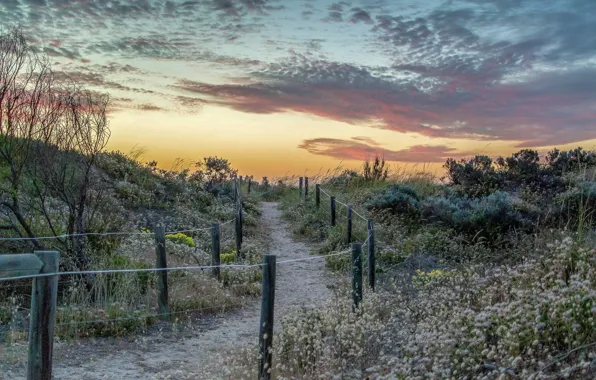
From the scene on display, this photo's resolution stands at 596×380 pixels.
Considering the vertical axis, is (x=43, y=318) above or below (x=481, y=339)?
below

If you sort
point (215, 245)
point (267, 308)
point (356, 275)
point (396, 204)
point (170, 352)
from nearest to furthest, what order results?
point (267, 308) < point (170, 352) < point (356, 275) < point (215, 245) < point (396, 204)

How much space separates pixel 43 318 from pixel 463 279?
594cm

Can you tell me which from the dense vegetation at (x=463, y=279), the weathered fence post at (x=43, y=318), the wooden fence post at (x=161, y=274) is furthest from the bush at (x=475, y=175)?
the weathered fence post at (x=43, y=318)

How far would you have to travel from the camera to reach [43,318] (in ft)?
18.5

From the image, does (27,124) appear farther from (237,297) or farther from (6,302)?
(237,297)

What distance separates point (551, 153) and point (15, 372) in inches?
768

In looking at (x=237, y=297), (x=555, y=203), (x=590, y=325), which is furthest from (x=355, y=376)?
(x=555, y=203)

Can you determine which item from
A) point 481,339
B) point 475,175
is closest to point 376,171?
point 475,175

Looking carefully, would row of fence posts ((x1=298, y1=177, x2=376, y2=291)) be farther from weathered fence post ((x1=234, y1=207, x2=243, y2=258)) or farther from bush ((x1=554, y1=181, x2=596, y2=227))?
bush ((x1=554, y1=181, x2=596, y2=227))

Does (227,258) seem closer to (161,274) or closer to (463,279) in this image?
(161,274)

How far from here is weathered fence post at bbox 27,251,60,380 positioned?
18.1 ft

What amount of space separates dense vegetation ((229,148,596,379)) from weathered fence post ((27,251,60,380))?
7.62 ft

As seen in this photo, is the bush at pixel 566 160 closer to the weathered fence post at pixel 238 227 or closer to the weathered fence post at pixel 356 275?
the weathered fence post at pixel 238 227

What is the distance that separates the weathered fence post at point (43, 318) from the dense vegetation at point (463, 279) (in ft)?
7.62
